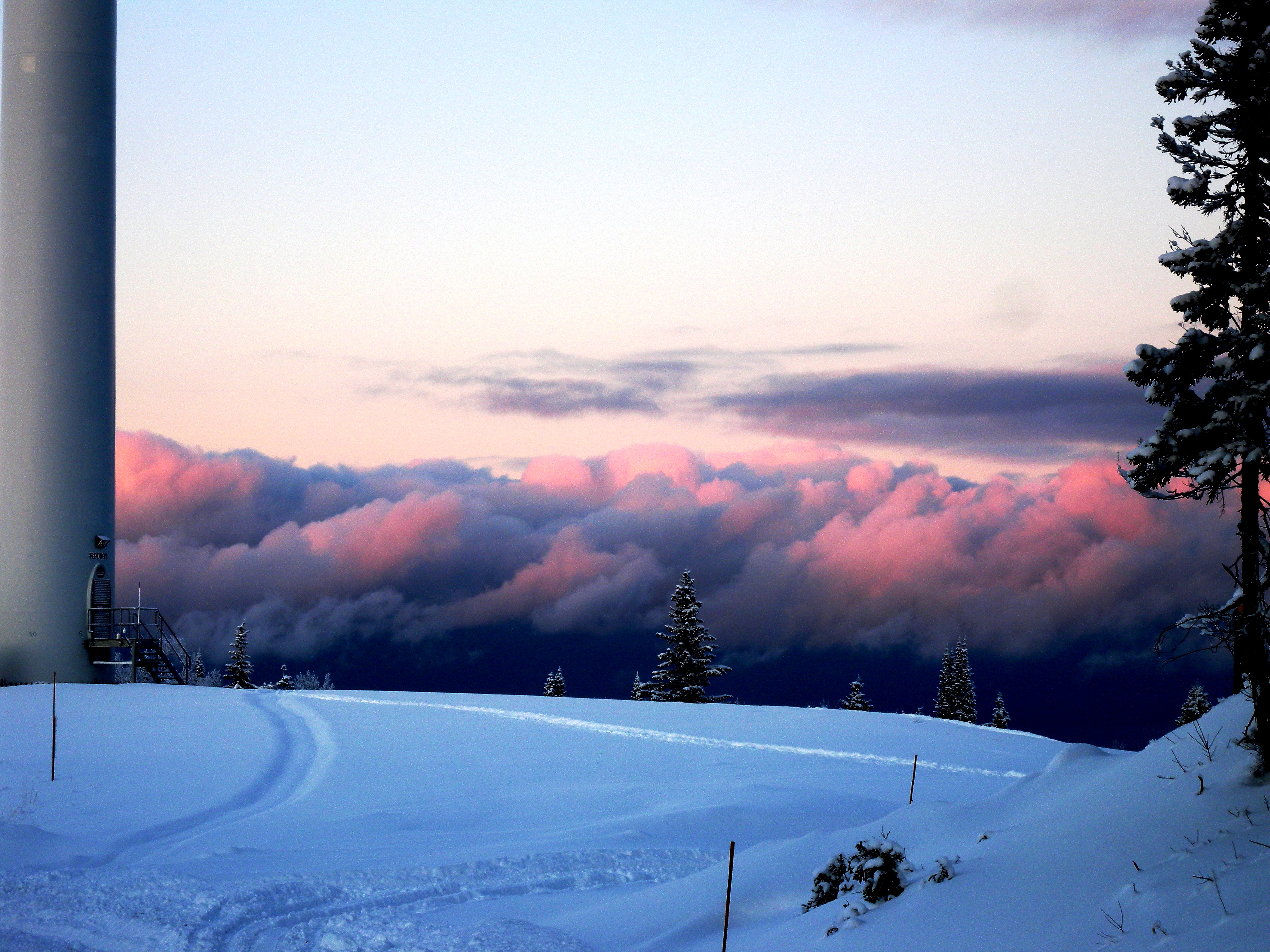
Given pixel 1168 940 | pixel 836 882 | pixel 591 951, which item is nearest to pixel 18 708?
pixel 591 951

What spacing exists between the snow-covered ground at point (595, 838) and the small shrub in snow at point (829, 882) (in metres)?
0.33

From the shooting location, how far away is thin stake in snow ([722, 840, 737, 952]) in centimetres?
784

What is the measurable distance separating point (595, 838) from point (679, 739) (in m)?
8.06

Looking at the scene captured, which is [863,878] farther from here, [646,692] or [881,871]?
[646,692]

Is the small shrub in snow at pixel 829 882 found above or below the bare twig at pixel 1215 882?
below

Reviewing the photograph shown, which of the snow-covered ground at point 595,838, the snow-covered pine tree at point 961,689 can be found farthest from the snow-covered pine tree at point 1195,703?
the snow-covered ground at point 595,838

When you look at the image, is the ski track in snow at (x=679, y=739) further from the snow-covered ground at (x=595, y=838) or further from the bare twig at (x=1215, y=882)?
the bare twig at (x=1215, y=882)

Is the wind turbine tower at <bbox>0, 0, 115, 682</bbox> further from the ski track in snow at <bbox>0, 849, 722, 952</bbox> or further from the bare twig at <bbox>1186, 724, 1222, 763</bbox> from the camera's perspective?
the bare twig at <bbox>1186, 724, 1222, 763</bbox>

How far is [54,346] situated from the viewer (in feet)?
97.0

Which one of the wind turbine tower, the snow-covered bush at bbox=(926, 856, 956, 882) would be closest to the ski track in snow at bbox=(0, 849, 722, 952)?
the snow-covered bush at bbox=(926, 856, 956, 882)

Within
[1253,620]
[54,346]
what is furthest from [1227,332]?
[54,346]

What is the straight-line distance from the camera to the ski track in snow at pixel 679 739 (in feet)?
60.5

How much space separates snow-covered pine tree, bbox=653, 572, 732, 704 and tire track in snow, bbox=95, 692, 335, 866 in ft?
58.2

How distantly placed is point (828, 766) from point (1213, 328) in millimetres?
10579
